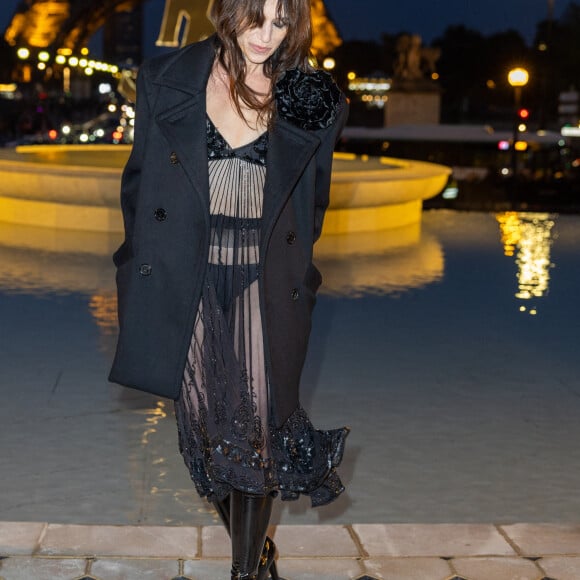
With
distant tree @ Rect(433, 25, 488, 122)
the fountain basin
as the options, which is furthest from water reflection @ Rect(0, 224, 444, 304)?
distant tree @ Rect(433, 25, 488, 122)

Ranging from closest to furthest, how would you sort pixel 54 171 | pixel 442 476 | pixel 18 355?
1. pixel 442 476
2. pixel 18 355
3. pixel 54 171

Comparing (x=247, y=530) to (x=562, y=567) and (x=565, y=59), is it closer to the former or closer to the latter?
(x=562, y=567)

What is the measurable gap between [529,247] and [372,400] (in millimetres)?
7666

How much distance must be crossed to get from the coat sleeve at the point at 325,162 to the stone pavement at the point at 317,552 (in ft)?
3.83

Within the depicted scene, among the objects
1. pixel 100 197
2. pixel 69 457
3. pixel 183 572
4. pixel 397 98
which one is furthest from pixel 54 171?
pixel 397 98

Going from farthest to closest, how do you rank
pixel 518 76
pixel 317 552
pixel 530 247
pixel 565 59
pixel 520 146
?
pixel 565 59 < pixel 520 146 < pixel 518 76 < pixel 530 247 < pixel 317 552

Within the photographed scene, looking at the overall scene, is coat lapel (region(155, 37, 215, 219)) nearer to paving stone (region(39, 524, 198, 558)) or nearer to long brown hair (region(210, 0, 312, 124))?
long brown hair (region(210, 0, 312, 124))

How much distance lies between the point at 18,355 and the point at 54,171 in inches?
242

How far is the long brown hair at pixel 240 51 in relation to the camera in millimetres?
3398

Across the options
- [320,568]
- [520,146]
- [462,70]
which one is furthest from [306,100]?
[462,70]

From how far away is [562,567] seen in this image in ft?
13.6

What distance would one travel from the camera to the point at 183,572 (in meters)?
4.04

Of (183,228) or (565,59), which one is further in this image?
(565,59)

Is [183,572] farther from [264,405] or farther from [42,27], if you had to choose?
[42,27]
